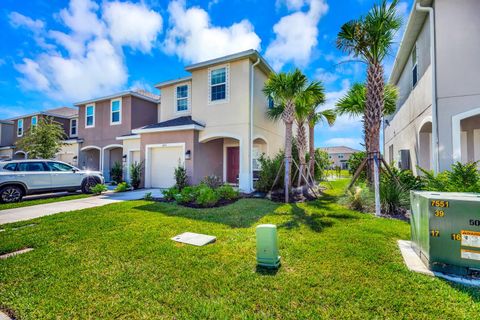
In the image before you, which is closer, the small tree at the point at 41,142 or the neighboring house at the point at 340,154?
the small tree at the point at 41,142

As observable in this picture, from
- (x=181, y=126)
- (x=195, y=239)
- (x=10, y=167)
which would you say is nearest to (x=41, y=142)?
(x=10, y=167)

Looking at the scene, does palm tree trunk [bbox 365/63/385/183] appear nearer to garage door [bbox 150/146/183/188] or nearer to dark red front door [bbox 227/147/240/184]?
dark red front door [bbox 227/147/240/184]

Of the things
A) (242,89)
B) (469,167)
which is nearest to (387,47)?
(469,167)

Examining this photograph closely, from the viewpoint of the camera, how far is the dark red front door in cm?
1479

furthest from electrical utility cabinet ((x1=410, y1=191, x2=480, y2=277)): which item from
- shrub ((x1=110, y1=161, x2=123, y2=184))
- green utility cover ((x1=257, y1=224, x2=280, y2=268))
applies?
shrub ((x1=110, y1=161, x2=123, y2=184))

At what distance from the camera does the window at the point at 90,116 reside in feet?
58.7

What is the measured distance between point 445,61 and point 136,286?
34.4 feet

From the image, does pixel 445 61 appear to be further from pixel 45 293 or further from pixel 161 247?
pixel 45 293

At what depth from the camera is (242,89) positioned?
11.5 metres

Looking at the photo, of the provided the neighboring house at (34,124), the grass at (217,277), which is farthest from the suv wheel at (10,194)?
the neighboring house at (34,124)

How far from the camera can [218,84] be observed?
12281 mm

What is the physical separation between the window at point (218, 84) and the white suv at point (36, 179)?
802 centimetres

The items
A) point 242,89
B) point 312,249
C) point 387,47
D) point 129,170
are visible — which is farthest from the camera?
point 129,170

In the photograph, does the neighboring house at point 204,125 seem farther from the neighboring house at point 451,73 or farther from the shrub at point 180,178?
the neighboring house at point 451,73
